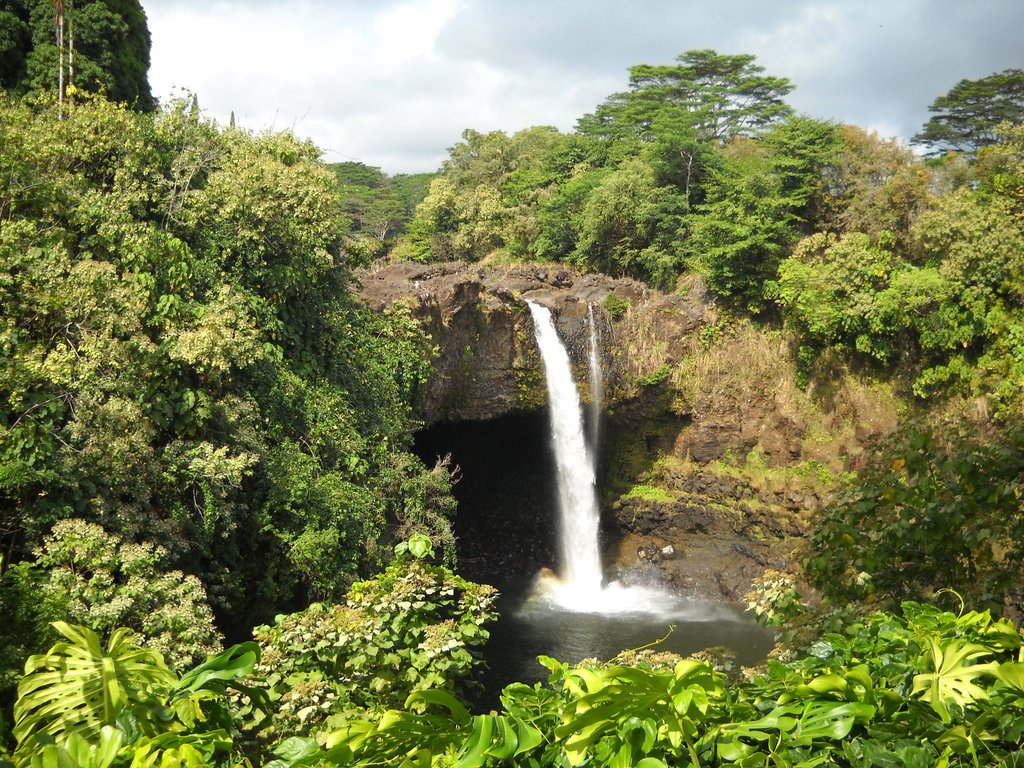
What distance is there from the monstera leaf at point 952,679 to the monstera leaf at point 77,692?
4.83 feet

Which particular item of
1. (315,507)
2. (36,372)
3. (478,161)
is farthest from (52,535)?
(478,161)

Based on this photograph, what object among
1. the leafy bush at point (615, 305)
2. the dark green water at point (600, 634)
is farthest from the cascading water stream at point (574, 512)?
the leafy bush at point (615, 305)

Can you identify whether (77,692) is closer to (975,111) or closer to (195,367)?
(195,367)

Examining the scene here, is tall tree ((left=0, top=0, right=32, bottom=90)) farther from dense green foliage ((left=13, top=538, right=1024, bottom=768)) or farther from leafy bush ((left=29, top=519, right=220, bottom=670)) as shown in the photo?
dense green foliage ((left=13, top=538, right=1024, bottom=768))

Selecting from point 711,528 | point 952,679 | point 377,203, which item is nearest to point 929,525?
point 952,679

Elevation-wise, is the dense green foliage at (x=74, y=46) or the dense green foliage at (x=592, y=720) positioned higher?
the dense green foliage at (x=74, y=46)

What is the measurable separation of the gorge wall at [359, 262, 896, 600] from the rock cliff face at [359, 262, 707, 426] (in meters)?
0.04

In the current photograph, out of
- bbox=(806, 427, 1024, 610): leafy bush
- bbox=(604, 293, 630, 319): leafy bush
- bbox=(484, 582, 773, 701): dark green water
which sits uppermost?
bbox=(604, 293, 630, 319): leafy bush

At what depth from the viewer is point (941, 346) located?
58.6 feet

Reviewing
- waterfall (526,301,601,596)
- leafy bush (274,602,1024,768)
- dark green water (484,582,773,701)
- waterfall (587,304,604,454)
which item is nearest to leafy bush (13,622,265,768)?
leafy bush (274,602,1024,768)

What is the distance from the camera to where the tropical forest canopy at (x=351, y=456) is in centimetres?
142

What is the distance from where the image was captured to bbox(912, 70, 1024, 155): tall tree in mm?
25828

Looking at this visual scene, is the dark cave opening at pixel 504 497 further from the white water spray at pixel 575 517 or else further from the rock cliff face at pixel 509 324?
the rock cliff face at pixel 509 324

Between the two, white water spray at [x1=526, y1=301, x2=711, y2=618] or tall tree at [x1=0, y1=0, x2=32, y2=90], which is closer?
tall tree at [x1=0, y1=0, x2=32, y2=90]
